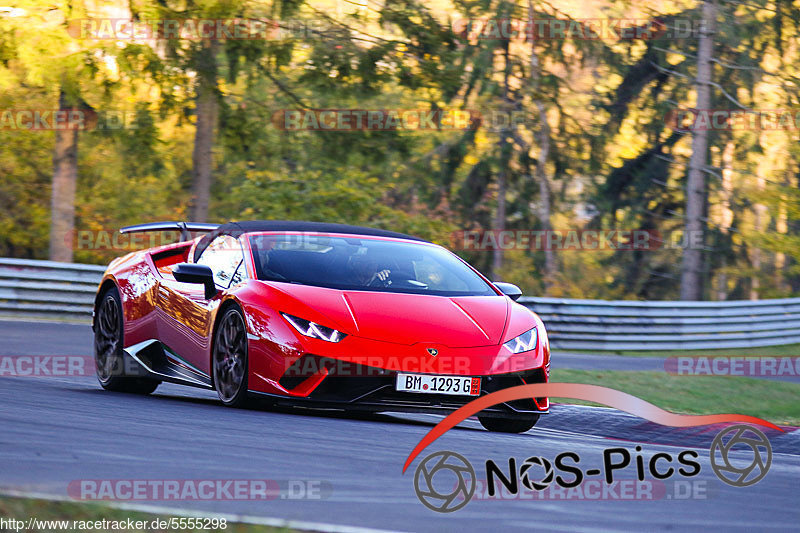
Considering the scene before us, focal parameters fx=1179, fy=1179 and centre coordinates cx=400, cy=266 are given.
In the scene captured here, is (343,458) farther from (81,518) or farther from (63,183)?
(63,183)

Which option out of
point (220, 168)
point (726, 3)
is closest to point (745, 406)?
point (726, 3)

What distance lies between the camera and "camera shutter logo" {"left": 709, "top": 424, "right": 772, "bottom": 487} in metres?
6.07

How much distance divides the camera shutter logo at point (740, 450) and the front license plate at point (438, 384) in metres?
1.53

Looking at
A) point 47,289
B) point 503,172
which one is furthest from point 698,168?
point 47,289

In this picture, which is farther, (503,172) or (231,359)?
(503,172)

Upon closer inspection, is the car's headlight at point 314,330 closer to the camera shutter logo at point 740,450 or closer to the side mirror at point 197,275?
the side mirror at point 197,275

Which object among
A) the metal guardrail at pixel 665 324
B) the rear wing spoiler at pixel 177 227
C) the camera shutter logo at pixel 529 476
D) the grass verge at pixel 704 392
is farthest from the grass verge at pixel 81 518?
the metal guardrail at pixel 665 324

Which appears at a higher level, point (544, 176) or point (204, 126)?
point (204, 126)

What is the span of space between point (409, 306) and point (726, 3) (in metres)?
26.1

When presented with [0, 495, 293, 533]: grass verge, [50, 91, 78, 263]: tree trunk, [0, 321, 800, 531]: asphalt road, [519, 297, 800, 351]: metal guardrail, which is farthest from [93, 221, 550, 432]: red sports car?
[50, 91, 78, 263]: tree trunk

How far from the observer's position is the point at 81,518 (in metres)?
3.91

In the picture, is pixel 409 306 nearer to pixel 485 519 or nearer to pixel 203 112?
pixel 485 519

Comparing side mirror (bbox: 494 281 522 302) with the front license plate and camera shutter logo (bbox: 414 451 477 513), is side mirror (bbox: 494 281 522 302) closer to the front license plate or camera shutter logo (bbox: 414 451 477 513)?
the front license plate

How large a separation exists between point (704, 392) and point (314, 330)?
22.9 feet
